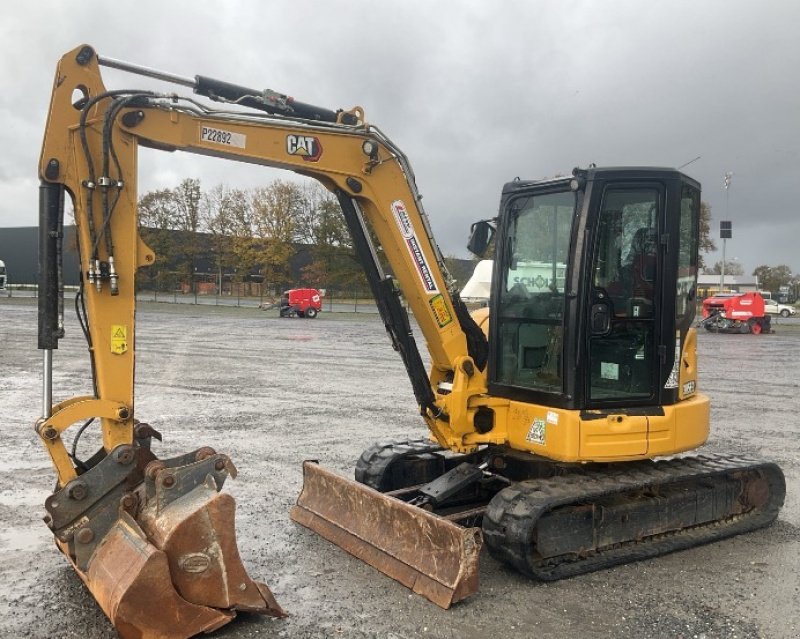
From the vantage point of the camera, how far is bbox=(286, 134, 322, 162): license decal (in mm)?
5043

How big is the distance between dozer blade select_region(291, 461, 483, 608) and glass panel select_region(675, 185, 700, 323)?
8.23 feet

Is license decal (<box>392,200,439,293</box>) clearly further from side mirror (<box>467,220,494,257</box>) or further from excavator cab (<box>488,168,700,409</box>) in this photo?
excavator cab (<box>488,168,700,409</box>)

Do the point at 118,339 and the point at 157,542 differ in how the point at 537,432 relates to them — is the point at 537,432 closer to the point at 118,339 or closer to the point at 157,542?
the point at 157,542

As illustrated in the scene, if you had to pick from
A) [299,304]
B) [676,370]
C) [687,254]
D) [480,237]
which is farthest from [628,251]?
[299,304]

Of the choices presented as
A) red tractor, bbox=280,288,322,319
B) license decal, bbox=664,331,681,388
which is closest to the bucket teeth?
license decal, bbox=664,331,681,388

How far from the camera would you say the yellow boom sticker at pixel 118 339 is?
4.35 metres

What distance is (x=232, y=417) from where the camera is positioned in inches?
413

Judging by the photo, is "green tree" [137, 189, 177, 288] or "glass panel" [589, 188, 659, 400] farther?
"green tree" [137, 189, 177, 288]

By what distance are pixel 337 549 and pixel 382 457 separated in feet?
3.42

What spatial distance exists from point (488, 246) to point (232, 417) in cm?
589

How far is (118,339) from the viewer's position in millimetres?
4367

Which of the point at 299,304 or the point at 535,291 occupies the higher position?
the point at 535,291

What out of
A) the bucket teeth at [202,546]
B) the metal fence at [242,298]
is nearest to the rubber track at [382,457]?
the bucket teeth at [202,546]

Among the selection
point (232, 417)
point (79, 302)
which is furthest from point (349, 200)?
point (232, 417)
